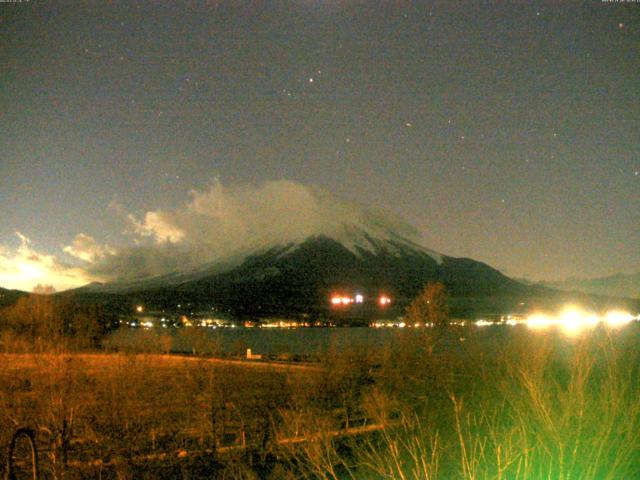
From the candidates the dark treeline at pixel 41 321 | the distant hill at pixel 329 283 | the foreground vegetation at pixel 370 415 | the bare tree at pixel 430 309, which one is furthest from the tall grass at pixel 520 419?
the distant hill at pixel 329 283

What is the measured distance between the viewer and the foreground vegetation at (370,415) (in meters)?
5.41

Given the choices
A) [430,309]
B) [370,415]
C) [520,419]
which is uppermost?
[430,309]

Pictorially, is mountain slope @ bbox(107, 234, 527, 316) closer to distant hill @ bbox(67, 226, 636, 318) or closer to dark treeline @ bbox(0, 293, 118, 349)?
distant hill @ bbox(67, 226, 636, 318)

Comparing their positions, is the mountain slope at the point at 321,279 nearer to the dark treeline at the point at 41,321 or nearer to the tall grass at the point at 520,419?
the dark treeline at the point at 41,321

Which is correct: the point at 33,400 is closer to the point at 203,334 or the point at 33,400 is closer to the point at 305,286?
the point at 203,334

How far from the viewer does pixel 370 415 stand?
503 inches

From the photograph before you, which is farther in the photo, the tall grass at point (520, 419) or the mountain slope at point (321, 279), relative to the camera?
the mountain slope at point (321, 279)

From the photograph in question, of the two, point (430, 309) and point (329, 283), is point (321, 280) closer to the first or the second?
point (329, 283)

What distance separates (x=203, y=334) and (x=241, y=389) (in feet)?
52.5

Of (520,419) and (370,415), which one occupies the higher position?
(520,419)

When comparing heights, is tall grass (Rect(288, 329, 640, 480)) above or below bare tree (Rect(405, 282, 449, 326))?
below

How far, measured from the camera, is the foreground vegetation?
5.41m

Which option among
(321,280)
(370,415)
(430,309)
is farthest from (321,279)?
(370,415)

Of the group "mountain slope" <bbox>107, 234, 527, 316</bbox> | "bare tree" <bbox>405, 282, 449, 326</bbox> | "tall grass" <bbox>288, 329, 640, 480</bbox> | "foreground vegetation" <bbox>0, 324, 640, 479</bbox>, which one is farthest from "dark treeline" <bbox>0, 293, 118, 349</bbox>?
"mountain slope" <bbox>107, 234, 527, 316</bbox>
